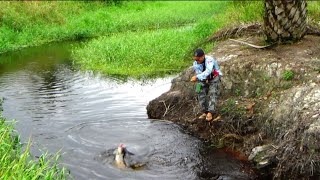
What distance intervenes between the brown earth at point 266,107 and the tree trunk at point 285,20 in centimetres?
27

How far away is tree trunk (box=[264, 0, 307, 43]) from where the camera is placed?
421 inches

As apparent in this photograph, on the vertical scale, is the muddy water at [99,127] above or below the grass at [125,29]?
below

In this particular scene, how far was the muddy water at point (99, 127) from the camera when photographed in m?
8.54

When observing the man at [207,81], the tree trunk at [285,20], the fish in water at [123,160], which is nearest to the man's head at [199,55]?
the man at [207,81]

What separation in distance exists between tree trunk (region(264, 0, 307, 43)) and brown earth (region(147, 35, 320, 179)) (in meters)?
0.27

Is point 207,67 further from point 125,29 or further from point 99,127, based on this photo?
point 125,29

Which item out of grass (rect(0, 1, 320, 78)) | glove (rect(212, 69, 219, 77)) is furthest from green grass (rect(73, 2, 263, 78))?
glove (rect(212, 69, 219, 77))

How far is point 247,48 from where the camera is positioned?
11633 millimetres

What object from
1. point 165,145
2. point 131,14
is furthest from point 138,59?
point 131,14

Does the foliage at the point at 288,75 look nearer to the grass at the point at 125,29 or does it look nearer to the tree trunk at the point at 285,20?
the tree trunk at the point at 285,20

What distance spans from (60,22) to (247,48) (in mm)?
15890

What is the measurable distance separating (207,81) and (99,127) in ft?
9.95

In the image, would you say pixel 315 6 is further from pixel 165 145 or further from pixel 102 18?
pixel 102 18

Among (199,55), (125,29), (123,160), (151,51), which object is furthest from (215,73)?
(125,29)
